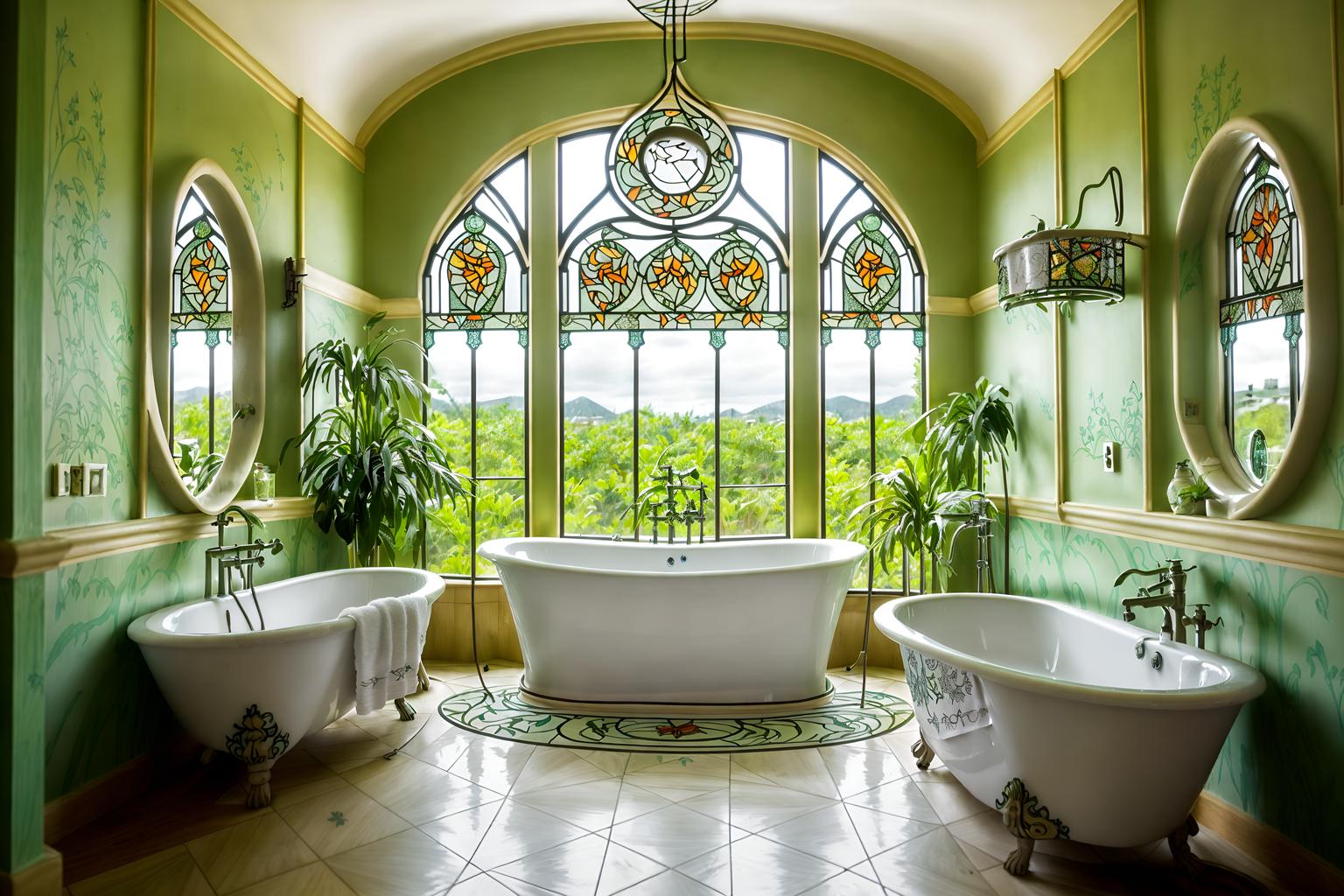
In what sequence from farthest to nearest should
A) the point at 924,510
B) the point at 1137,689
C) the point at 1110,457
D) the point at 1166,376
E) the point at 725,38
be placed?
the point at 725,38
the point at 924,510
the point at 1110,457
the point at 1166,376
the point at 1137,689

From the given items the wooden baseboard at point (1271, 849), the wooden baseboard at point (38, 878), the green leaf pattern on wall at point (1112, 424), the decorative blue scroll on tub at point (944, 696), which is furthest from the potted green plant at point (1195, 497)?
the wooden baseboard at point (38, 878)

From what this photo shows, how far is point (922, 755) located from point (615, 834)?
1.26m

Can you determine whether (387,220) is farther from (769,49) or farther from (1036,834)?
(1036,834)

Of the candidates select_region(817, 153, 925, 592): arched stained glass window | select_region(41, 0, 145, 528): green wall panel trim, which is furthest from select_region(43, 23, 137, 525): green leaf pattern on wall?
select_region(817, 153, 925, 592): arched stained glass window

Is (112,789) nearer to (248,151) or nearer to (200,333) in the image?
(200,333)

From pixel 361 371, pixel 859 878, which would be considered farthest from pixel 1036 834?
pixel 361 371

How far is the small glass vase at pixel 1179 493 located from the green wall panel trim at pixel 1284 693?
143mm

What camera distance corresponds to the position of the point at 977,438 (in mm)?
3898

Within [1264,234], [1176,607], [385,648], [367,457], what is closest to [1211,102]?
[1264,234]

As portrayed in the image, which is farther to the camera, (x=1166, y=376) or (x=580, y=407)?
(x=580, y=407)

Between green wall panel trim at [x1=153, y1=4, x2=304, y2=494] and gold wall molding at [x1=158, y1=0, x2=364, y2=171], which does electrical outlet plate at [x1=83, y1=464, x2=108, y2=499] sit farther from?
gold wall molding at [x1=158, y1=0, x2=364, y2=171]

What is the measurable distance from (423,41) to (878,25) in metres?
2.45

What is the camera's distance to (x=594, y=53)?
179 inches

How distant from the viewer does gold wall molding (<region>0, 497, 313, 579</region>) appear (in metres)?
2.05
